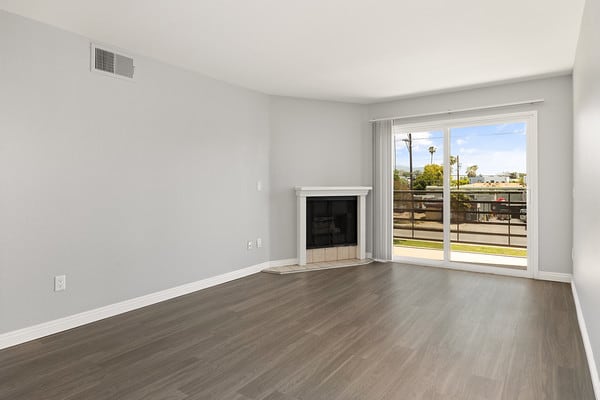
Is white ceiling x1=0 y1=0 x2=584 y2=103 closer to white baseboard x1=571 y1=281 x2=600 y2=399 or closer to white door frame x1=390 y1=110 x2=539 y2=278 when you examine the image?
white door frame x1=390 y1=110 x2=539 y2=278

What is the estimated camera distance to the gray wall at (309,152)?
5457mm

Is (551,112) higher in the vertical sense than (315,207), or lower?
higher

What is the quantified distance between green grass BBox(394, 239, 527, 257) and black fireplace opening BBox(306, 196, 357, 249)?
832mm

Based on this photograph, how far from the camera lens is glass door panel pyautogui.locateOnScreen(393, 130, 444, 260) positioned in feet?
18.1

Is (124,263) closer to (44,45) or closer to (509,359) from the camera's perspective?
(44,45)

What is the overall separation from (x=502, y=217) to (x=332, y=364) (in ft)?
12.4

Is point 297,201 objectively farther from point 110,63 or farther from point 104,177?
point 110,63

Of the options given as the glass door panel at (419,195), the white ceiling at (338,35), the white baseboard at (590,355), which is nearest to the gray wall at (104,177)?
the white ceiling at (338,35)

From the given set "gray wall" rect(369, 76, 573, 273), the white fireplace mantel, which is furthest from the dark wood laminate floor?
the white fireplace mantel

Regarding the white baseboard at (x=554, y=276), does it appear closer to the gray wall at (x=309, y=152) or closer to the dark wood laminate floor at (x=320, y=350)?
the dark wood laminate floor at (x=320, y=350)

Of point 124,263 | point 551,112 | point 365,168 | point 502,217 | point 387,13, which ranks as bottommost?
point 124,263

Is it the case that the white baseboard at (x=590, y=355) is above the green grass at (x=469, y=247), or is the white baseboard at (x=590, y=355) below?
below

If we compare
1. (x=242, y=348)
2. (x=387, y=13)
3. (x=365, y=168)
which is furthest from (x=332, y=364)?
(x=365, y=168)

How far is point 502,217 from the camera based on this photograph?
5.00 metres
